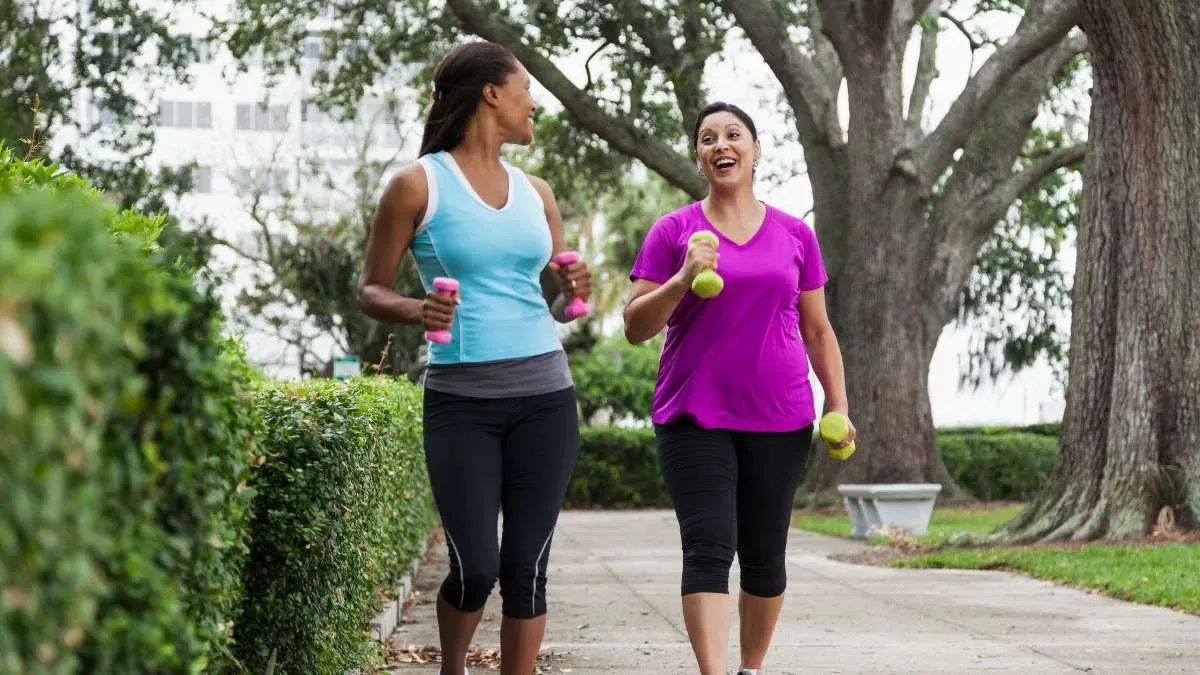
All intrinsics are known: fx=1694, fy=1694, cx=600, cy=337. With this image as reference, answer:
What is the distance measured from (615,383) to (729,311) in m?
45.5

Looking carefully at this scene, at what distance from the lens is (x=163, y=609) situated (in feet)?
7.76

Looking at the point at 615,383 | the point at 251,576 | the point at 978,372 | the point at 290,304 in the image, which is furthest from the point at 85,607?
the point at 615,383

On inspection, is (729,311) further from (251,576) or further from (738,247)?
(251,576)

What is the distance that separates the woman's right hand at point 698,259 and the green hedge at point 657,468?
2415cm

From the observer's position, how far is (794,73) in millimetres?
21812

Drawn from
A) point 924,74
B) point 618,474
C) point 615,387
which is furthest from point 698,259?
point 615,387

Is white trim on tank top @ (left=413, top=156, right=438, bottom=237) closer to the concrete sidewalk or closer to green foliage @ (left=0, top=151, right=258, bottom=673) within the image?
green foliage @ (left=0, top=151, right=258, bottom=673)

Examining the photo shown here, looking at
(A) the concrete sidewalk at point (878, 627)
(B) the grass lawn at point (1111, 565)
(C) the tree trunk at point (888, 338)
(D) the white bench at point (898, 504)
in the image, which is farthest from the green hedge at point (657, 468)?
(A) the concrete sidewalk at point (878, 627)

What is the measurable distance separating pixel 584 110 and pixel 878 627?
13.2 metres

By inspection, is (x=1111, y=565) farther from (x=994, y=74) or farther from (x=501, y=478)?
(x=994, y=74)

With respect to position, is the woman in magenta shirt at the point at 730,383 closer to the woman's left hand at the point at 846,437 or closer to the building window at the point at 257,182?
the woman's left hand at the point at 846,437

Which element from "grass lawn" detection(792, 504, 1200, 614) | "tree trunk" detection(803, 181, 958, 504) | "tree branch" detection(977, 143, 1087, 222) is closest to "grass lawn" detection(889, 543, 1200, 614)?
"grass lawn" detection(792, 504, 1200, 614)

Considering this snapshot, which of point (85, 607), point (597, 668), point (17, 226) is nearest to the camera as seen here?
point (17, 226)

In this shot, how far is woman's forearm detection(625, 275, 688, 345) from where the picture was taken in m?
5.12
